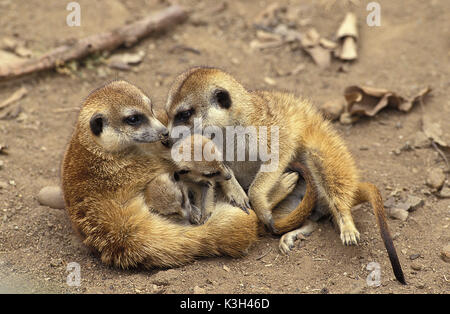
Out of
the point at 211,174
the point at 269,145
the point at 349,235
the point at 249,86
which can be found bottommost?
the point at 249,86

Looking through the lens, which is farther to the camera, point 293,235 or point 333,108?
point 333,108

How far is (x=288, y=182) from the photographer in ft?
12.6

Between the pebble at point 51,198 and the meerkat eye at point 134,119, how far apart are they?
0.85 meters

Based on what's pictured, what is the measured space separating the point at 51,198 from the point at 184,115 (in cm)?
121

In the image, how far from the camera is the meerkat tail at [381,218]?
123 inches

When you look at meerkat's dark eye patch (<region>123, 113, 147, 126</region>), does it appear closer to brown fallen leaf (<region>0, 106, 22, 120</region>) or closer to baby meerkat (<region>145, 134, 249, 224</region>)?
baby meerkat (<region>145, 134, 249, 224</region>)

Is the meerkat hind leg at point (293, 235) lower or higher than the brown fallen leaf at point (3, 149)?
higher

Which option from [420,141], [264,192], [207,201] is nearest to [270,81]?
[420,141]

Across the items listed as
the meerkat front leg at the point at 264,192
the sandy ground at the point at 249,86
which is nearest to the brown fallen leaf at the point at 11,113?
the sandy ground at the point at 249,86

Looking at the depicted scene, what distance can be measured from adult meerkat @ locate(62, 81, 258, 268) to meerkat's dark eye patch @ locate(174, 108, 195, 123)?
12 cm

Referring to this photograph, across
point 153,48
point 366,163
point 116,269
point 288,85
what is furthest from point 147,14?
point 116,269

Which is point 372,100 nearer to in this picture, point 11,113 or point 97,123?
point 97,123

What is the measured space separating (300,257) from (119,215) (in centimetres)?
118

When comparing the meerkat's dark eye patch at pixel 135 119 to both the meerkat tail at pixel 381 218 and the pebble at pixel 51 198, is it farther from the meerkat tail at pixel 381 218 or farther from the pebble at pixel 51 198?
the meerkat tail at pixel 381 218
